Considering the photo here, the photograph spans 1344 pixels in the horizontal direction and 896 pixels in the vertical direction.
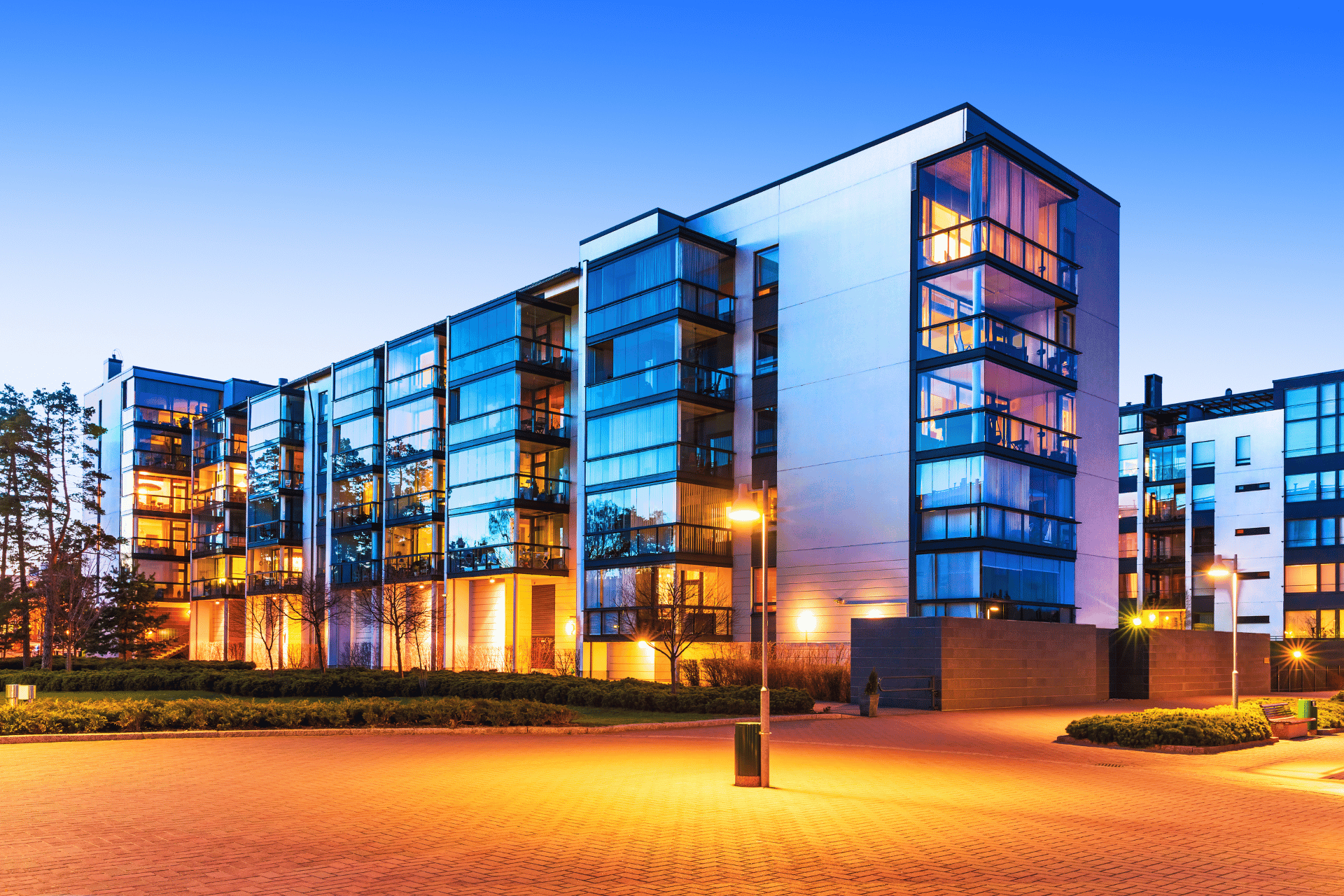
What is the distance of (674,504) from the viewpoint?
40406 mm

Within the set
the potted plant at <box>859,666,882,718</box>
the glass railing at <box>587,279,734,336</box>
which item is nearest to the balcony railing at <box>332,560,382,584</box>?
the glass railing at <box>587,279,734,336</box>

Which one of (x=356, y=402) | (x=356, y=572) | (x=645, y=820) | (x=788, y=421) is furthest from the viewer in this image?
(x=356, y=402)

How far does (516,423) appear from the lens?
46594 millimetres

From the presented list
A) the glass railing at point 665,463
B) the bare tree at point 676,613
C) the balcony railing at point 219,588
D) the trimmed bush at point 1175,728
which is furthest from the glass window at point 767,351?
the balcony railing at point 219,588

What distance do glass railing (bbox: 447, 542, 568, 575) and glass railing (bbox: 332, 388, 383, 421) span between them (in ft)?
39.1

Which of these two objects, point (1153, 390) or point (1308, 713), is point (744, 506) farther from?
point (1153, 390)

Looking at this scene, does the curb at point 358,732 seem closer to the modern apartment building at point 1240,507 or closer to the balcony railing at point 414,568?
the balcony railing at point 414,568

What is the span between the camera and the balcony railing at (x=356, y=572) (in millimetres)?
54500

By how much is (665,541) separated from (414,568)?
1621cm

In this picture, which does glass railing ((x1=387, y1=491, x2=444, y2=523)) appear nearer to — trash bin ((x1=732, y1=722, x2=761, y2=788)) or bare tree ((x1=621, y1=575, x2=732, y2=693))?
bare tree ((x1=621, y1=575, x2=732, y2=693))

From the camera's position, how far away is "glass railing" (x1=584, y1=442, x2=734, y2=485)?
40750 mm

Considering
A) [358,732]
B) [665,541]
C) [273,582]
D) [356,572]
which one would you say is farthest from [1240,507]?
[358,732]

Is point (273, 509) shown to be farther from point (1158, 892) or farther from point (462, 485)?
point (1158, 892)

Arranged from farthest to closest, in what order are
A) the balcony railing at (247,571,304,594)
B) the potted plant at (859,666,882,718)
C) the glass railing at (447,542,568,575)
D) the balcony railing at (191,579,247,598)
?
1. the balcony railing at (191,579,247,598)
2. the balcony railing at (247,571,304,594)
3. the glass railing at (447,542,568,575)
4. the potted plant at (859,666,882,718)
